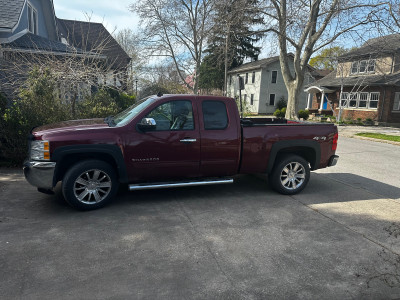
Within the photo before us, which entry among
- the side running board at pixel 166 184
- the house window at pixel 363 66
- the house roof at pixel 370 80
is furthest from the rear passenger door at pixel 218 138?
the house window at pixel 363 66

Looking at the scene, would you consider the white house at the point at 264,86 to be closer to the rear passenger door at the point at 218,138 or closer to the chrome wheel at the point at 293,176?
the chrome wheel at the point at 293,176

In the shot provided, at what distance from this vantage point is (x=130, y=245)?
3.69 meters

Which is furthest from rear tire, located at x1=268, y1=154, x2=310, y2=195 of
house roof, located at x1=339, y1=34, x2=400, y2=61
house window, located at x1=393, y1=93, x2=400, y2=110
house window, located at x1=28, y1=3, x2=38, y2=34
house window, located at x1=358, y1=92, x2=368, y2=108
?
house window, located at x1=358, y1=92, x2=368, y2=108

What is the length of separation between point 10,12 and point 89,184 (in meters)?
11.6

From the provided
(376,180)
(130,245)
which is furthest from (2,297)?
(376,180)

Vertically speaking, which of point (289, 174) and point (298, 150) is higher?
point (298, 150)

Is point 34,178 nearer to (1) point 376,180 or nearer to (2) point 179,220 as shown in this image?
(2) point 179,220

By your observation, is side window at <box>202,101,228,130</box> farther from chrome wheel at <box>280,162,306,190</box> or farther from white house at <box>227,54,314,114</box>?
white house at <box>227,54,314,114</box>

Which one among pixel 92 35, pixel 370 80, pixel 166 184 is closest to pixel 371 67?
pixel 370 80

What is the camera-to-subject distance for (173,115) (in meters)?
5.11

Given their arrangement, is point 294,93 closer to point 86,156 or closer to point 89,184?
point 86,156

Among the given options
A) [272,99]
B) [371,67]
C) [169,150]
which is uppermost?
[371,67]

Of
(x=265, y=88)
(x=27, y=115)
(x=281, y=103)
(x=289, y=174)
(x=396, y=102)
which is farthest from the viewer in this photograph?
(x=281, y=103)

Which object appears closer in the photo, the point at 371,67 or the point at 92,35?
the point at 92,35
